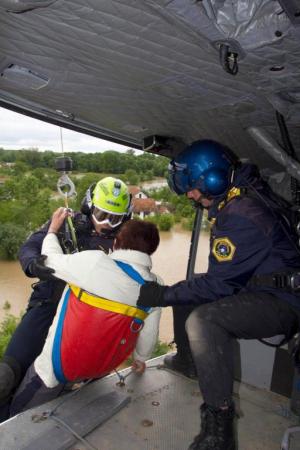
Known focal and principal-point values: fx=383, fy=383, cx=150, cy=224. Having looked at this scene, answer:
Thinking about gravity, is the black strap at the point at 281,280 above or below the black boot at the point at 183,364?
above

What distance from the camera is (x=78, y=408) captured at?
211 cm

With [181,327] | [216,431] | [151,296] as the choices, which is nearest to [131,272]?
[151,296]

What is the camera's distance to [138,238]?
1906 millimetres

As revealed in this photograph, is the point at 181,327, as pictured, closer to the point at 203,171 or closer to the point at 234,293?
the point at 234,293

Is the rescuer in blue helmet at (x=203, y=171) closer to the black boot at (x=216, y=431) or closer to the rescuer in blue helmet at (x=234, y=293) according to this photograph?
the rescuer in blue helmet at (x=234, y=293)

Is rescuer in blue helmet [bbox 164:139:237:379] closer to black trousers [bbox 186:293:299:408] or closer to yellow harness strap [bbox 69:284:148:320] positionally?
black trousers [bbox 186:293:299:408]

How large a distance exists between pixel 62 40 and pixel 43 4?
32 cm

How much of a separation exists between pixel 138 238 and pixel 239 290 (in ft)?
1.80

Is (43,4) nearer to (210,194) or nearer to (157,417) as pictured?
(210,194)

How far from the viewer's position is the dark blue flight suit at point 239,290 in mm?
1646

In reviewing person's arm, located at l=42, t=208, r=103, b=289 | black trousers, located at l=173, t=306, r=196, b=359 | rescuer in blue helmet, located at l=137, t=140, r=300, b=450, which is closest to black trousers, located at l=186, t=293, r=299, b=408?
rescuer in blue helmet, located at l=137, t=140, r=300, b=450

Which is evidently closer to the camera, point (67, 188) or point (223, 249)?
point (223, 249)

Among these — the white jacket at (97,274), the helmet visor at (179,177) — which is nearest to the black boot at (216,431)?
the white jacket at (97,274)

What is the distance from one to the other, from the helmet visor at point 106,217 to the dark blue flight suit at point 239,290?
0.90 meters
